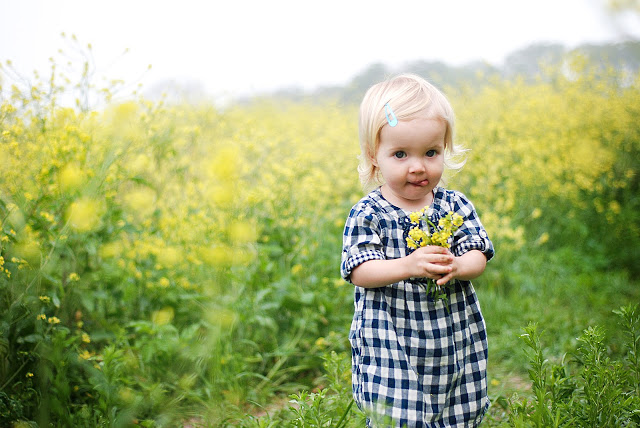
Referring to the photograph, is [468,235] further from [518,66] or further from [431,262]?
[518,66]

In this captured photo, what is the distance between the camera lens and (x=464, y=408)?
1677mm

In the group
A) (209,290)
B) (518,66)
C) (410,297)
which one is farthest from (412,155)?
(518,66)

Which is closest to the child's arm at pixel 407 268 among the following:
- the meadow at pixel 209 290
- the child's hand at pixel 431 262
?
the child's hand at pixel 431 262

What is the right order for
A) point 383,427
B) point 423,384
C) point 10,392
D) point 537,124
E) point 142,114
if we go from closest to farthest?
point 383,427
point 423,384
point 10,392
point 142,114
point 537,124

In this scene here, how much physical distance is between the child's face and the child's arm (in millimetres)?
258

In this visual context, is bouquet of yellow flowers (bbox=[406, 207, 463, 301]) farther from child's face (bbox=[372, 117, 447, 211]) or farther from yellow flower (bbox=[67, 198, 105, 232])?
yellow flower (bbox=[67, 198, 105, 232])

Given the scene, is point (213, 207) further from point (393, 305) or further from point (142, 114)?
point (393, 305)

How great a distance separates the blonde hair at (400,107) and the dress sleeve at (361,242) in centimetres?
24

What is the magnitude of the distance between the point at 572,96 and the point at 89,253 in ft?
16.3

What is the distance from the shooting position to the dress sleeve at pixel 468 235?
65.9 inches

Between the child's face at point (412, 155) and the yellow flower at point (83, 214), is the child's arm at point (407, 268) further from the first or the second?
the yellow flower at point (83, 214)

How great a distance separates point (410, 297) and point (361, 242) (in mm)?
228

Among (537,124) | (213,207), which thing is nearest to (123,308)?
(213,207)

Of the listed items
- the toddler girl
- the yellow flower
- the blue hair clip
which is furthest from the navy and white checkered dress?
the yellow flower
